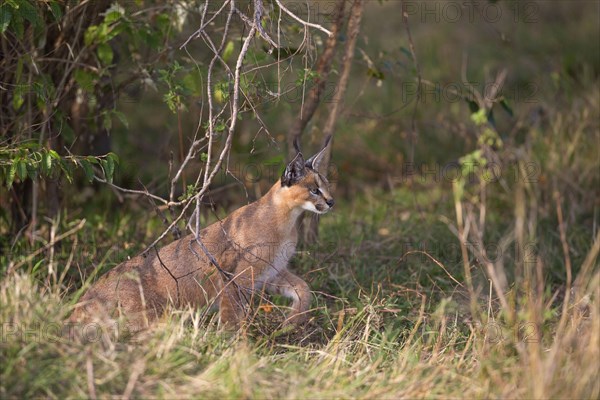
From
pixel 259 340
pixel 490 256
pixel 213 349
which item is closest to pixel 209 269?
pixel 259 340

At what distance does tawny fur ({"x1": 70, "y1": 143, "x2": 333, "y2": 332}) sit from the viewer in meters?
5.84

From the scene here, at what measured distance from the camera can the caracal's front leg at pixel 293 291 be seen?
6.02 meters

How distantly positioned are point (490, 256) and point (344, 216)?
155cm

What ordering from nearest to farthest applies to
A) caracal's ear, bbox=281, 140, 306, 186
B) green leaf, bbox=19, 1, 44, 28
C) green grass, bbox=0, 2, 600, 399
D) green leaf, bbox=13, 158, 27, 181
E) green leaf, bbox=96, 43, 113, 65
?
green grass, bbox=0, 2, 600, 399 < green leaf, bbox=13, 158, 27, 181 < green leaf, bbox=19, 1, 44, 28 < caracal's ear, bbox=281, 140, 306, 186 < green leaf, bbox=96, 43, 113, 65

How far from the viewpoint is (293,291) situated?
620cm

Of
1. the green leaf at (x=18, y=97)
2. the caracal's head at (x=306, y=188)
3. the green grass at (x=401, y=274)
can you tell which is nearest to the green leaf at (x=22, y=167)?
the green grass at (x=401, y=274)

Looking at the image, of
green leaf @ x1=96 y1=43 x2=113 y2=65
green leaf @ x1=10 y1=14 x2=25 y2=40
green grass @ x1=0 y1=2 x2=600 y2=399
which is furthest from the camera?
green leaf @ x1=96 y1=43 x2=113 y2=65

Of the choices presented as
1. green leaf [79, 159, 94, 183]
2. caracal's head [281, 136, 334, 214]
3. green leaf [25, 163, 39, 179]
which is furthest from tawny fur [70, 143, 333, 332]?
green leaf [25, 163, 39, 179]

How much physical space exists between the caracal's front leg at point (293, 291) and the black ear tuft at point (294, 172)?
2.17ft

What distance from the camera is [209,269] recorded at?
610 cm

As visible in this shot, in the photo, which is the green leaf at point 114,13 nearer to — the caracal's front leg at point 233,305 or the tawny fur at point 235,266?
the tawny fur at point 235,266

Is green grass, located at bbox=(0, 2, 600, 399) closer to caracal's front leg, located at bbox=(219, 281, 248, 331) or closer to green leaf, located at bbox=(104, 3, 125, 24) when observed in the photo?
caracal's front leg, located at bbox=(219, 281, 248, 331)

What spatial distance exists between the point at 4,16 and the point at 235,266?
7.70ft

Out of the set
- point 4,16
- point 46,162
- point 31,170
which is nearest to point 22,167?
point 46,162
